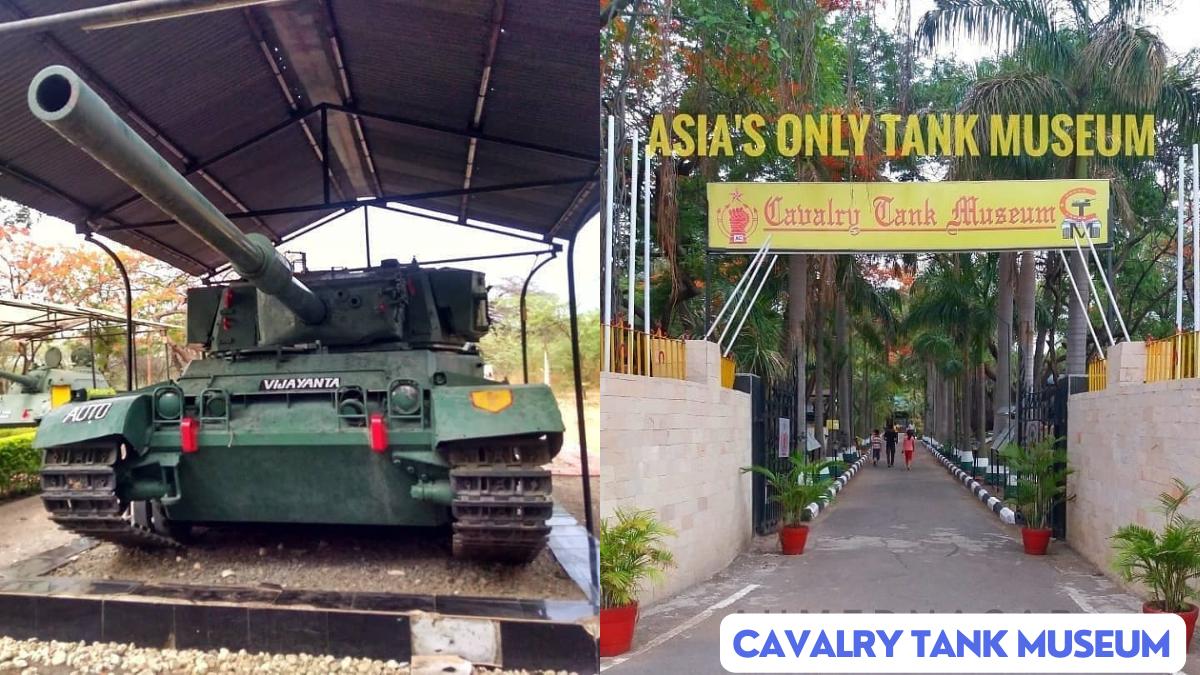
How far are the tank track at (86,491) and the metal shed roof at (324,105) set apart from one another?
8.24ft

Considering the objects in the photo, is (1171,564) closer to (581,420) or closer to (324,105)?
(581,420)

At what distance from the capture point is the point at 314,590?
24.2ft

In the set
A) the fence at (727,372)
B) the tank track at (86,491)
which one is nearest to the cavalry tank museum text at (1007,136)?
the fence at (727,372)

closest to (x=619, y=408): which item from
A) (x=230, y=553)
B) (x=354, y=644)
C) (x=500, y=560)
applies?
(x=500, y=560)

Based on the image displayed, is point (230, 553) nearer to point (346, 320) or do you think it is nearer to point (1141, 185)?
point (346, 320)

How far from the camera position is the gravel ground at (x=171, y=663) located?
652 cm

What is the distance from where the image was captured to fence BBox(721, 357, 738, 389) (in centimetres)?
1211

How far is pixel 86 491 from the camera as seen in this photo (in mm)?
7926

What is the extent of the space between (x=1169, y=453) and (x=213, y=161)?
9.08m

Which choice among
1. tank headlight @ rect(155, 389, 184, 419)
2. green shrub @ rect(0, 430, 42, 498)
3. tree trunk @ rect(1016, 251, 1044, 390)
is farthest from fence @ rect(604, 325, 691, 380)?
tree trunk @ rect(1016, 251, 1044, 390)

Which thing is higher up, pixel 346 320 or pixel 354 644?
pixel 346 320

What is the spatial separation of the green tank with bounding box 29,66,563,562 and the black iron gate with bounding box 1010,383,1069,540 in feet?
27.0

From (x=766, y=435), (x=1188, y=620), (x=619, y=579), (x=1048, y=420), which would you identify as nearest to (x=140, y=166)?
(x=619, y=579)

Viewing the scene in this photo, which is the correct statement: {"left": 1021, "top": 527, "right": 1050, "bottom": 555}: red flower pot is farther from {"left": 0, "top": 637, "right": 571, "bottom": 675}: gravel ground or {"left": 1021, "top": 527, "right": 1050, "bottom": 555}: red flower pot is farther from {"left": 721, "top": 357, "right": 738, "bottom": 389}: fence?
{"left": 0, "top": 637, "right": 571, "bottom": 675}: gravel ground
